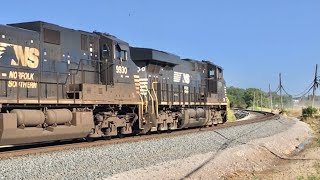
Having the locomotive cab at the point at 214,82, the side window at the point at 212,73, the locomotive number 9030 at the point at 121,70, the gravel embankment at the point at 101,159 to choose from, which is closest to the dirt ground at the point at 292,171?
the gravel embankment at the point at 101,159

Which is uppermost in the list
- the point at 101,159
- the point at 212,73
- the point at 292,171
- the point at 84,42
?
the point at 84,42

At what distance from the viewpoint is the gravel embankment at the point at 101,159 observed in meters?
8.30

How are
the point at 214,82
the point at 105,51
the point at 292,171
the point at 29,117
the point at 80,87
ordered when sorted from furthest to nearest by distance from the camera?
the point at 214,82, the point at 105,51, the point at 80,87, the point at 29,117, the point at 292,171

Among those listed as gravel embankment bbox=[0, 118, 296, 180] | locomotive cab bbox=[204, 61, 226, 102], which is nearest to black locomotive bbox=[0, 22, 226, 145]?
gravel embankment bbox=[0, 118, 296, 180]

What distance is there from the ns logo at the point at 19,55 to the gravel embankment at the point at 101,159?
2907 mm

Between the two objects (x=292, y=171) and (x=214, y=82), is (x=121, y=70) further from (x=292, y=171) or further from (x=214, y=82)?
(x=214, y=82)

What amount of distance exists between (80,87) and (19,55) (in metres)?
2.24

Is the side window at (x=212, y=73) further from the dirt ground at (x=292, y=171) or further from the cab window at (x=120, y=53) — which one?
the dirt ground at (x=292, y=171)

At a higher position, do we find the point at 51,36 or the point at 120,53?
the point at 51,36

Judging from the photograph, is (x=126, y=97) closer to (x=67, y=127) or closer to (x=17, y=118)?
(x=67, y=127)

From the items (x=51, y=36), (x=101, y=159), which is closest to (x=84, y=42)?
(x=51, y=36)

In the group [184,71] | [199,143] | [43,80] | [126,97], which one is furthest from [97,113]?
[184,71]

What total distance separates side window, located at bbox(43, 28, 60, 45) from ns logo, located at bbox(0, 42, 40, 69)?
61cm

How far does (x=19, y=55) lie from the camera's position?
12.0 m
